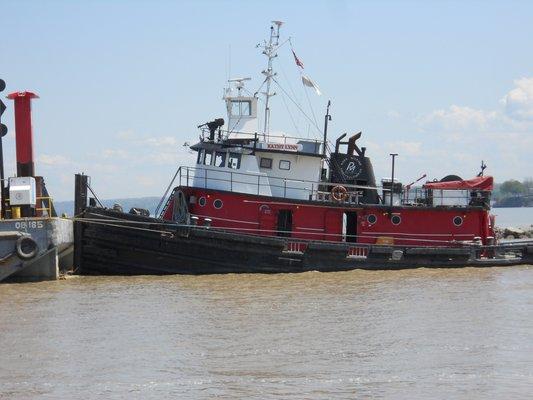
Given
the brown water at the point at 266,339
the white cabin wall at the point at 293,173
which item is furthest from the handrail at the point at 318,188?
the brown water at the point at 266,339

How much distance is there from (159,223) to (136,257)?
38.9 inches

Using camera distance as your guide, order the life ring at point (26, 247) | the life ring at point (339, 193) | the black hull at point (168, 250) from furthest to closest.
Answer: the life ring at point (339, 193)
the black hull at point (168, 250)
the life ring at point (26, 247)

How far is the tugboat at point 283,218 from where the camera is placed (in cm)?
2095

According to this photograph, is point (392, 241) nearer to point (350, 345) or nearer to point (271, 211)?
point (271, 211)

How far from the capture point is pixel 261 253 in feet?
70.0

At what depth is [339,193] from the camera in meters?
22.5

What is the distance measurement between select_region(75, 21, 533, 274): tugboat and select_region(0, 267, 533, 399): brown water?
0.95m

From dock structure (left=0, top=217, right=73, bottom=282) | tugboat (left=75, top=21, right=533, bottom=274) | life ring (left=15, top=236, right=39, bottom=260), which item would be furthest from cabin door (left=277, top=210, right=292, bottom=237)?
life ring (left=15, top=236, right=39, bottom=260)

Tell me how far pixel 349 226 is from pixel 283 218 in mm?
1886

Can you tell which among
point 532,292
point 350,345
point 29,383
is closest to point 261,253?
point 532,292

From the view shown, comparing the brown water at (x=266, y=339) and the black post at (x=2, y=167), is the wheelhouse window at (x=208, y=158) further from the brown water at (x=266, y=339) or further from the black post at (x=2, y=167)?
the black post at (x=2, y=167)

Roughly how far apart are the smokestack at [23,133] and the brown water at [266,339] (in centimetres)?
289

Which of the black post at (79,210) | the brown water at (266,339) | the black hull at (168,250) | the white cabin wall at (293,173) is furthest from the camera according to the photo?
the white cabin wall at (293,173)

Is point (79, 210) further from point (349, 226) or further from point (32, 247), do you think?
point (349, 226)
